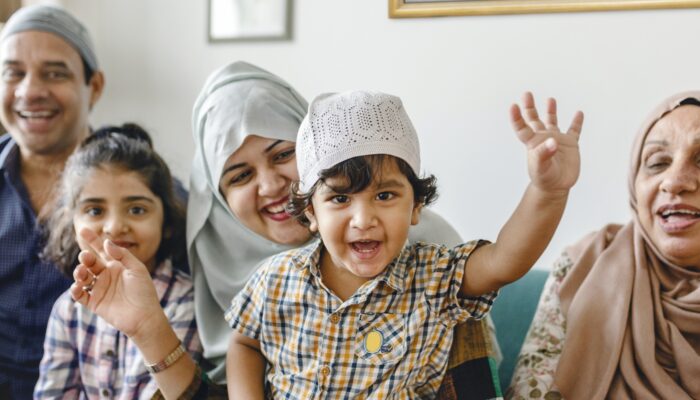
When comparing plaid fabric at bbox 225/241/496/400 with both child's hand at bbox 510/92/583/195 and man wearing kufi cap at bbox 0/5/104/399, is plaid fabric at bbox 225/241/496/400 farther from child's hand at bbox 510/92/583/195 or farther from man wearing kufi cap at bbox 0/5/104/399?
man wearing kufi cap at bbox 0/5/104/399

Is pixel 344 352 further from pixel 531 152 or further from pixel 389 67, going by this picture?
pixel 389 67

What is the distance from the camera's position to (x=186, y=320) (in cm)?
194

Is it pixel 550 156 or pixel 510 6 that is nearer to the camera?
pixel 550 156

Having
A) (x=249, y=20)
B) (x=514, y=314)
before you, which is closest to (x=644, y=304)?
(x=514, y=314)

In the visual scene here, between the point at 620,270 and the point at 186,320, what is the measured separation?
115 centimetres

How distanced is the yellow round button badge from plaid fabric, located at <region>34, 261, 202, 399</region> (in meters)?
0.60

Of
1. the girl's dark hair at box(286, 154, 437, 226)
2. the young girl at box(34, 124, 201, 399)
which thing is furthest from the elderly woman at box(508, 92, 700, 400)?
the young girl at box(34, 124, 201, 399)

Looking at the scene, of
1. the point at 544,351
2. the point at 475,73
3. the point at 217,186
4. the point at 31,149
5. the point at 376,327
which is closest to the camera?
the point at 376,327

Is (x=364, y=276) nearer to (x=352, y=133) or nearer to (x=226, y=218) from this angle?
(x=352, y=133)

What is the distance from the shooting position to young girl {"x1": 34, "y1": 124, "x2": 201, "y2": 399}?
1829 millimetres

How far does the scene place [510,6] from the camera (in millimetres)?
2449

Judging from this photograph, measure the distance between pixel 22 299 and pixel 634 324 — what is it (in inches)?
68.9

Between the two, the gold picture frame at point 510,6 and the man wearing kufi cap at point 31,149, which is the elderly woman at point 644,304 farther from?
the man wearing kufi cap at point 31,149

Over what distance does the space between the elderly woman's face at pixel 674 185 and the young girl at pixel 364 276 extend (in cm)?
52
